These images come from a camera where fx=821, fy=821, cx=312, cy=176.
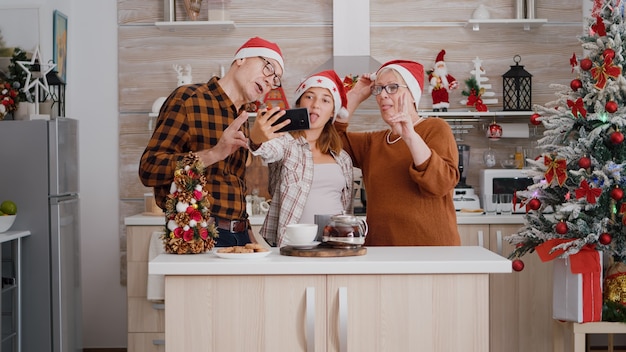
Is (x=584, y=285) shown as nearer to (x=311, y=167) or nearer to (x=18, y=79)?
(x=311, y=167)

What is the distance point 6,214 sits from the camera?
4.01 metres

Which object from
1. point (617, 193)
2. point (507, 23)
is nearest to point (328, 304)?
point (617, 193)

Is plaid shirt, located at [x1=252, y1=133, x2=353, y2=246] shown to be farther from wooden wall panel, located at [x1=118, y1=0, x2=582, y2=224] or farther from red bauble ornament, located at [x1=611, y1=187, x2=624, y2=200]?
wooden wall panel, located at [x1=118, y1=0, x2=582, y2=224]

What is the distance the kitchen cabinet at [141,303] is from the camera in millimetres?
4629

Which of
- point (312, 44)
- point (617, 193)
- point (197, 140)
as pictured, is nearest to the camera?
point (197, 140)

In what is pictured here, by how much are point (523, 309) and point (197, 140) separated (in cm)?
249

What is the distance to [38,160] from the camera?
4.21m

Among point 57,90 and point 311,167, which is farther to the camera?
point 57,90

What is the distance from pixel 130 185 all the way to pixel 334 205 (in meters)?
2.49

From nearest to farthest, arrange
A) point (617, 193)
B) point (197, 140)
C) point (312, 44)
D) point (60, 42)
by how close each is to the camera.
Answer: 1. point (197, 140)
2. point (617, 193)
3. point (60, 42)
4. point (312, 44)

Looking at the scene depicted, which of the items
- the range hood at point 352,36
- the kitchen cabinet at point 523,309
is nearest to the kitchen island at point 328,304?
the kitchen cabinet at point 523,309

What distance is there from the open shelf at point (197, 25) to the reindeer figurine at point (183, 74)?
24 centimetres

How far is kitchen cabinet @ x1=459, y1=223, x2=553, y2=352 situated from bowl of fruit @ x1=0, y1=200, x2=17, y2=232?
8.11 feet

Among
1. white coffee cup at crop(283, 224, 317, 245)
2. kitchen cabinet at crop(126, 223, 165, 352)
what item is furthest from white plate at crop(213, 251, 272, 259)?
kitchen cabinet at crop(126, 223, 165, 352)
